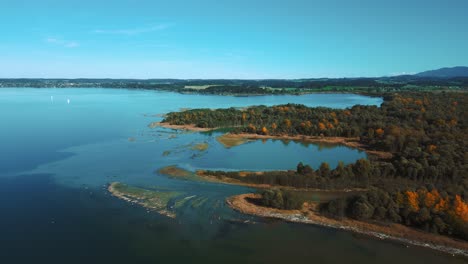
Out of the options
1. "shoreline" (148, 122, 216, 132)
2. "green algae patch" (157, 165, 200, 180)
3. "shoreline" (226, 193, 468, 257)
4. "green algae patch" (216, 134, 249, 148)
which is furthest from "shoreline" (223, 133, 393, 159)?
"shoreline" (226, 193, 468, 257)

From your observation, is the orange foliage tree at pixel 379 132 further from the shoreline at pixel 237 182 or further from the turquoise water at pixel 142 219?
the shoreline at pixel 237 182

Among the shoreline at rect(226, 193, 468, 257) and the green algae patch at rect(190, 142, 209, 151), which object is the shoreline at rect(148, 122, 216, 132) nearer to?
the green algae patch at rect(190, 142, 209, 151)

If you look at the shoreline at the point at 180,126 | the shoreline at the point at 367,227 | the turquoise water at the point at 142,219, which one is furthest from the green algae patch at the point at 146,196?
the shoreline at the point at 180,126

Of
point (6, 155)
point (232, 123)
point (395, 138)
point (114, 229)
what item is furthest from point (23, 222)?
point (232, 123)

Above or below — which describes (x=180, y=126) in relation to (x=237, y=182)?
above

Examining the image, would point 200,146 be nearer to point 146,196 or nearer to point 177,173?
point 177,173

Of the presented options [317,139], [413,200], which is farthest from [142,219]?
[317,139]

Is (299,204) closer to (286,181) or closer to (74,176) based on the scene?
(286,181)
